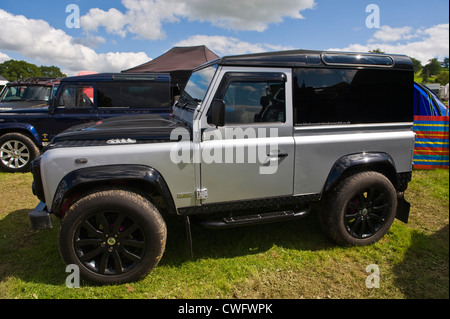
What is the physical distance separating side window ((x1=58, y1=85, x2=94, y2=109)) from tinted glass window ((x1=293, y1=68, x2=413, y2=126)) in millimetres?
5180

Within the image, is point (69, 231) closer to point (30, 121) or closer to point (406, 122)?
point (406, 122)

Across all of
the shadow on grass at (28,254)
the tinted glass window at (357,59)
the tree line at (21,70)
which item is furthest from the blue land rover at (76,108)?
the tree line at (21,70)

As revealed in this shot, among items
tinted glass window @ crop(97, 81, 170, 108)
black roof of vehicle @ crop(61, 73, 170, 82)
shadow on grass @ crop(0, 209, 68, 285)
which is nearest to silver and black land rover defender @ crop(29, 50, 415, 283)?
shadow on grass @ crop(0, 209, 68, 285)

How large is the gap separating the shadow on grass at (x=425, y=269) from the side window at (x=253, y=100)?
2.08m

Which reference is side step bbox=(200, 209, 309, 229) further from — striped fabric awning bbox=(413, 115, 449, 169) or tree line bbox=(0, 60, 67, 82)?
tree line bbox=(0, 60, 67, 82)

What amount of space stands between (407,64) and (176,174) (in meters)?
2.93

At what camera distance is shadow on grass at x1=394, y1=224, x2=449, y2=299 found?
2.79m

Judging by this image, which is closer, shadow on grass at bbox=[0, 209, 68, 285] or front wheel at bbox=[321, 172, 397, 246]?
shadow on grass at bbox=[0, 209, 68, 285]

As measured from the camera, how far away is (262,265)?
125 inches

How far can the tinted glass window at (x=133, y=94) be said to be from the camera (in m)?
6.48

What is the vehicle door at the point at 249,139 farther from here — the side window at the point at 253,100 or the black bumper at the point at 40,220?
the black bumper at the point at 40,220

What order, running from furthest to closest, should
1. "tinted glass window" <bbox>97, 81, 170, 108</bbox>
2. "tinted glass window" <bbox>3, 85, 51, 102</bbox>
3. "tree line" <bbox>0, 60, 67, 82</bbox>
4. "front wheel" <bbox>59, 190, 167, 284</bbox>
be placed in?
1. "tree line" <bbox>0, 60, 67, 82</bbox>
2. "tinted glass window" <bbox>3, 85, 51, 102</bbox>
3. "tinted glass window" <bbox>97, 81, 170, 108</bbox>
4. "front wheel" <bbox>59, 190, 167, 284</bbox>

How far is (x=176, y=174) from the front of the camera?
108 inches
